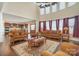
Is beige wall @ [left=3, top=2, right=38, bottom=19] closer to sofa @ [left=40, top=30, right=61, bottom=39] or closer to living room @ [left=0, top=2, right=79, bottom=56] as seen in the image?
living room @ [left=0, top=2, right=79, bottom=56]

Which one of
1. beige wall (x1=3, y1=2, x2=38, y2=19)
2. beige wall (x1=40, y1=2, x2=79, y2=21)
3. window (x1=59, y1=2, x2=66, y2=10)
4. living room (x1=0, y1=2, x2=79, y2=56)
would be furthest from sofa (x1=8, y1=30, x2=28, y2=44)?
window (x1=59, y1=2, x2=66, y2=10)

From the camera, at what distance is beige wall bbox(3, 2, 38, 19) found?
2348mm

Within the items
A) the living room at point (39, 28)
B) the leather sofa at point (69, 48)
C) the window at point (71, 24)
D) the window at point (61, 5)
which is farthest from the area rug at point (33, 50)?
the window at point (61, 5)

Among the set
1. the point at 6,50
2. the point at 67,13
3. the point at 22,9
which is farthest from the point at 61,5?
the point at 6,50

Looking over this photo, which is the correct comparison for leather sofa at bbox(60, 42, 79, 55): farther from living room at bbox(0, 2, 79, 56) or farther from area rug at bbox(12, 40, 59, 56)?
area rug at bbox(12, 40, 59, 56)

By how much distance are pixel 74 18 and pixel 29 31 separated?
0.75 metres

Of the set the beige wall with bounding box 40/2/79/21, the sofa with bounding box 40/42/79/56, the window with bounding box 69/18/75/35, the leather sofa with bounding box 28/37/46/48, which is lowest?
the sofa with bounding box 40/42/79/56

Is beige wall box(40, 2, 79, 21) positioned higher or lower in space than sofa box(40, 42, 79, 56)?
higher

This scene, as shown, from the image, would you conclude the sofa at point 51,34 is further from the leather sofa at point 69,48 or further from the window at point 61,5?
the window at point 61,5

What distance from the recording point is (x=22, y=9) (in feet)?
7.81

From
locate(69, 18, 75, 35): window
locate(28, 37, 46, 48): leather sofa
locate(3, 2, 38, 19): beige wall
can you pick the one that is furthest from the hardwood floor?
locate(69, 18, 75, 35): window

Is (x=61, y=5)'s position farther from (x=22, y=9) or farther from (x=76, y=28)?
(x=22, y=9)

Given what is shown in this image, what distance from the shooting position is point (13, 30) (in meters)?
2.37

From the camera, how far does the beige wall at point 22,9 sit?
2348 millimetres
